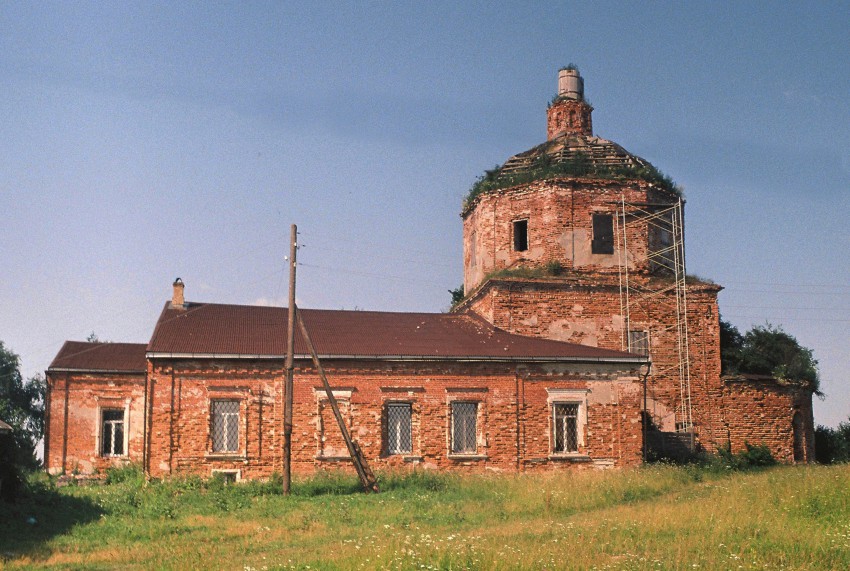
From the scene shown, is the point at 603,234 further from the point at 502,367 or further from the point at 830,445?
the point at 830,445

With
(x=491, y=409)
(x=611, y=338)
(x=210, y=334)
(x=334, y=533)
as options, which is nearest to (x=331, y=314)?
(x=210, y=334)

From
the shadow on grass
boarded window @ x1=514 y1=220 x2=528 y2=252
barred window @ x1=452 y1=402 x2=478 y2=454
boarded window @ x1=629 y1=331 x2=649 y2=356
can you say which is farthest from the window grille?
the shadow on grass

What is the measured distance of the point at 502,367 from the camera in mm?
25281

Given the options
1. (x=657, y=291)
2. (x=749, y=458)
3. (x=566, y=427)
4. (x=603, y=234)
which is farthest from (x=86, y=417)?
(x=749, y=458)

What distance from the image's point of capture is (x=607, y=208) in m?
29.6

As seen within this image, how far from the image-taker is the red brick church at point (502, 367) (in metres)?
24.3

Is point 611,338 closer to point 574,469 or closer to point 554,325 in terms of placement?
point 554,325

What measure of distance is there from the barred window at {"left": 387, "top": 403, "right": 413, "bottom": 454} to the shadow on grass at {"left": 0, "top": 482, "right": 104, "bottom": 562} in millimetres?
8077

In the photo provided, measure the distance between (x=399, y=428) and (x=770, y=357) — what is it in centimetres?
1257

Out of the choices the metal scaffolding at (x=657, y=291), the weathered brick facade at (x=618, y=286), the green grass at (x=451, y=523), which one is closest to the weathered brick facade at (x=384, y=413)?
the green grass at (x=451, y=523)

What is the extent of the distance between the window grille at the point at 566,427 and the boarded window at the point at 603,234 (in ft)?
20.1

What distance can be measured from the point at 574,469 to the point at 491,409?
2.79m

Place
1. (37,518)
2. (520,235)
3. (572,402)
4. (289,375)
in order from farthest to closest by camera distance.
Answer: (520,235), (572,402), (289,375), (37,518)

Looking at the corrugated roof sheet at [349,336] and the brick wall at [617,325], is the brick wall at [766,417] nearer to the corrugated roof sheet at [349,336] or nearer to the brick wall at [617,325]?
the brick wall at [617,325]
